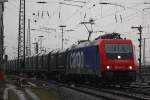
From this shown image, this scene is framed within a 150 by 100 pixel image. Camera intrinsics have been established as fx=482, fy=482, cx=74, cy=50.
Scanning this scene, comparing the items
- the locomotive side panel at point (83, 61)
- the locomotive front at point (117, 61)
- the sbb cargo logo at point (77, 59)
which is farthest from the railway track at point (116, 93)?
the sbb cargo logo at point (77, 59)

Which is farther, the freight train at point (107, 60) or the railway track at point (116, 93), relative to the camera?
the freight train at point (107, 60)

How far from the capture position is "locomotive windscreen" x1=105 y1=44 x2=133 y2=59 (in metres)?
30.2

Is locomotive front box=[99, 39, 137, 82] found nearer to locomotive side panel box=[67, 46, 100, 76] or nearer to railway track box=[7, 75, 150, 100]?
locomotive side panel box=[67, 46, 100, 76]

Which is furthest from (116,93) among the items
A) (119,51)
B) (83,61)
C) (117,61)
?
(83,61)

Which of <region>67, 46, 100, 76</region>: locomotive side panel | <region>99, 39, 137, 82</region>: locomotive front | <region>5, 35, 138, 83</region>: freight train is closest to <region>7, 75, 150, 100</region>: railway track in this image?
<region>99, 39, 137, 82</region>: locomotive front

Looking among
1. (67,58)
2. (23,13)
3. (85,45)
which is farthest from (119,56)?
(23,13)

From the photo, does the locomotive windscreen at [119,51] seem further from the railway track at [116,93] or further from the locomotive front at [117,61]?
the railway track at [116,93]

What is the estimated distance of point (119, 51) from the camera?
3041 centimetres

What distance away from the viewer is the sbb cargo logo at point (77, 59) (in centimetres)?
3447

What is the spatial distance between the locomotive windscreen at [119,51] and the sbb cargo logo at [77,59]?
13.4ft

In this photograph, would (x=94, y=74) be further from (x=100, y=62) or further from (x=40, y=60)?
(x=40, y=60)

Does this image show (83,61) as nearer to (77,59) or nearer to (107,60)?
(77,59)

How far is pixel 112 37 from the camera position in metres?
31.8

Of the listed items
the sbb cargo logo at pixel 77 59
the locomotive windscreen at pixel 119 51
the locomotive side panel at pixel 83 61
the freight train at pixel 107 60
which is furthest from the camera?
the sbb cargo logo at pixel 77 59
